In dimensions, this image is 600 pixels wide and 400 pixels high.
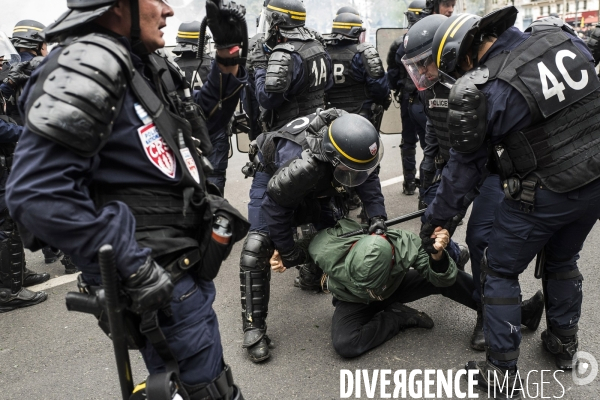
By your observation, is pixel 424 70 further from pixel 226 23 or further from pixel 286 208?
pixel 226 23

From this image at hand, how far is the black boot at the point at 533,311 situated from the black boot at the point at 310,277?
147 centimetres

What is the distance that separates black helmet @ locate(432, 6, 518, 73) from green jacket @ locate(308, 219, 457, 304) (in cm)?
109

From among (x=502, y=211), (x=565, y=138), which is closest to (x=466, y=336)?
(x=502, y=211)

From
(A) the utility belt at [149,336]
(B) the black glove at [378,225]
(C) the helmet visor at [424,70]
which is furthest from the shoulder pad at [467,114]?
(A) the utility belt at [149,336]

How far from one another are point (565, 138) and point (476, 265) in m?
1.11

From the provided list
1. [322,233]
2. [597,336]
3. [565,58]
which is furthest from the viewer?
[322,233]

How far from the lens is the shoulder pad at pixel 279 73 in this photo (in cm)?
454

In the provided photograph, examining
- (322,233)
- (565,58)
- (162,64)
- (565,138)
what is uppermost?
(162,64)

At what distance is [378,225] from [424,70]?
1007mm

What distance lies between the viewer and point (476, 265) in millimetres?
3486

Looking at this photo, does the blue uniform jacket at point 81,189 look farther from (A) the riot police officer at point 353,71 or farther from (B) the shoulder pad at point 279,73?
(A) the riot police officer at point 353,71

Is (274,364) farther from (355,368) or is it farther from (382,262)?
(382,262)

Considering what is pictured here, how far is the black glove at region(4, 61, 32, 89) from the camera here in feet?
14.7

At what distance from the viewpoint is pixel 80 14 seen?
1810 millimetres
